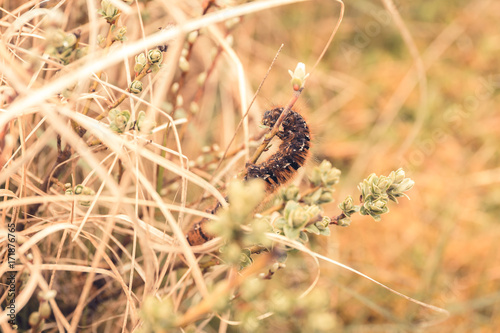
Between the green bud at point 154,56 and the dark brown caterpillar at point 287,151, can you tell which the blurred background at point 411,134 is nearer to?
the dark brown caterpillar at point 287,151

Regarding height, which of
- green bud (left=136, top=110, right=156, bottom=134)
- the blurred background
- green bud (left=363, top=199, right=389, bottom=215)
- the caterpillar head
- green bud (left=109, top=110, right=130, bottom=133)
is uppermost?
the blurred background

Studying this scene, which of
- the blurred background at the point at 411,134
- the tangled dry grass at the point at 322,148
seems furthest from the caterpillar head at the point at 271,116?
the blurred background at the point at 411,134

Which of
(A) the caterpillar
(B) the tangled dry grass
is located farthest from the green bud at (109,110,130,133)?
(A) the caterpillar

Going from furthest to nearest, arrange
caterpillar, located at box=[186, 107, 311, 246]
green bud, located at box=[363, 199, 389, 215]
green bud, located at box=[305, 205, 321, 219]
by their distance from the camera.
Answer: caterpillar, located at box=[186, 107, 311, 246]
green bud, located at box=[363, 199, 389, 215]
green bud, located at box=[305, 205, 321, 219]

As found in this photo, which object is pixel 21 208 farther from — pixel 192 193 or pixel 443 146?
pixel 443 146

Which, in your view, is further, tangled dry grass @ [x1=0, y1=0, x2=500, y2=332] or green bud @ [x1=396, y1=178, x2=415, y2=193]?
tangled dry grass @ [x1=0, y1=0, x2=500, y2=332]

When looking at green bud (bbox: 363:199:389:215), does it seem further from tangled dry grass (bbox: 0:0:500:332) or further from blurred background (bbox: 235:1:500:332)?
blurred background (bbox: 235:1:500:332)

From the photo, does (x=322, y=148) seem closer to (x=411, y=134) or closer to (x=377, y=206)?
(x=411, y=134)

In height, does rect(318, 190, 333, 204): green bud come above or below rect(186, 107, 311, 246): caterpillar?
below
